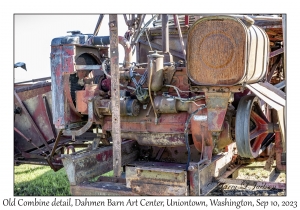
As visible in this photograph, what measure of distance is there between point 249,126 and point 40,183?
11.5 feet

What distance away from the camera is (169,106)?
161 inches

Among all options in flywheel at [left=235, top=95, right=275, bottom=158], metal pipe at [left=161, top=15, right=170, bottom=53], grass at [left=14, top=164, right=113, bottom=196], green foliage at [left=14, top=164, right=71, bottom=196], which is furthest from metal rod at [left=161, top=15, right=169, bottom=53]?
green foliage at [left=14, top=164, right=71, bottom=196]

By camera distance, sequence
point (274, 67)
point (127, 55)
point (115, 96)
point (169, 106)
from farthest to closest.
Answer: point (274, 67) < point (127, 55) < point (169, 106) < point (115, 96)

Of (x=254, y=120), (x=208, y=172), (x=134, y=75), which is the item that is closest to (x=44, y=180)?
(x=134, y=75)

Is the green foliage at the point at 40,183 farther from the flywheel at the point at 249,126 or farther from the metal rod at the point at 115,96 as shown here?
the flywheel at the point at 249,126

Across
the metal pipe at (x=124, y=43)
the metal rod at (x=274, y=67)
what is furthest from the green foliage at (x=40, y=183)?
the metal rod at (x=274, y=67)

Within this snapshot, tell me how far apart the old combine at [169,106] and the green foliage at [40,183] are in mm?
1265

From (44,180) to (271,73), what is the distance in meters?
3.99

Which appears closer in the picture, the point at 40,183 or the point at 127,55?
the point at 127,55

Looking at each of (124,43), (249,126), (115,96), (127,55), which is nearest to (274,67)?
(249,126)

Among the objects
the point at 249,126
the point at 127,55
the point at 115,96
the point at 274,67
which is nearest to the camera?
the point at 115,96

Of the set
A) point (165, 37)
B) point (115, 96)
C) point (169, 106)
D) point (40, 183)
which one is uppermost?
point (165, 37)

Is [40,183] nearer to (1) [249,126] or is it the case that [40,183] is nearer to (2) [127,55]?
(2) [127,55]

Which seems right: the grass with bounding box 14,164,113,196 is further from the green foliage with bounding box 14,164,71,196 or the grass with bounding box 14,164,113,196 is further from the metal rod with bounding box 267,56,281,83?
the metal rod with bounding box 267,56,281,83
